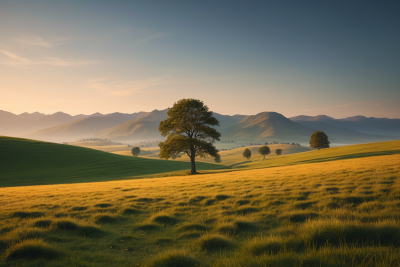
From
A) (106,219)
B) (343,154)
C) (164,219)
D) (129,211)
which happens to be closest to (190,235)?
(164,219)

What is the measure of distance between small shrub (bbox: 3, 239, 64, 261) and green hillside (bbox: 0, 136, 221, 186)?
37.1m

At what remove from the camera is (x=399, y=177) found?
14.0m

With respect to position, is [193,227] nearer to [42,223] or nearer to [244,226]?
→ [244,226]

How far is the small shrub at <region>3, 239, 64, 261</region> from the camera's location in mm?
5102

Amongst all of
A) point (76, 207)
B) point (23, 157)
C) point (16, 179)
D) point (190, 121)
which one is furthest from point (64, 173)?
point (76, 207)

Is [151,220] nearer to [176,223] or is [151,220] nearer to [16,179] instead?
[176,223]

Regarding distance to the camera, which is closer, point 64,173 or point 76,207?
point 76,207

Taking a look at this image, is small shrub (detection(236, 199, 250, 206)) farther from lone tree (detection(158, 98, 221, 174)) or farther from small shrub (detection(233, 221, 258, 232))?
lone tree (detection(158, 98, 221, 174))

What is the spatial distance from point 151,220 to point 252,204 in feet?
17.5

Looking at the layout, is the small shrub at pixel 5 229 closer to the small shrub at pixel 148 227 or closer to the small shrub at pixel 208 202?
the small shrub at pixel 148 227

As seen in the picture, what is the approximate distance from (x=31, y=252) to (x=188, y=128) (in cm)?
3349

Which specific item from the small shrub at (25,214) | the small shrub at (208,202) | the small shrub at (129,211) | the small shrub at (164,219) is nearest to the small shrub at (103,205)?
the small shrub at (129,211)

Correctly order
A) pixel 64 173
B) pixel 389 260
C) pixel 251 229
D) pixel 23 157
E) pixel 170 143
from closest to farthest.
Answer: pixel 389 260, pixel 251 229, pixel 170 143, pixel 64 173, pixel 23 157

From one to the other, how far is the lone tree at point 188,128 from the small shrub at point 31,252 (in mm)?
31953
